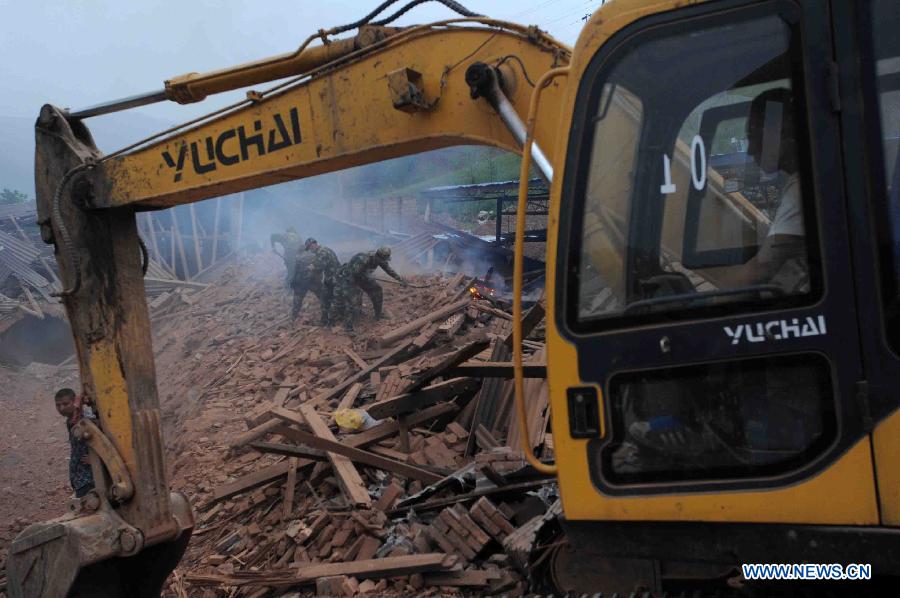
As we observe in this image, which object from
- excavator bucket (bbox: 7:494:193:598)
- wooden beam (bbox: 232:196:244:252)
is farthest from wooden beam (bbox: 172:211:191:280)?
excavator bucket (bbox: 7:494:193:598)

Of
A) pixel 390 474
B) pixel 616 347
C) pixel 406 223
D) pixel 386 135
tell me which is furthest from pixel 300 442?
pixel 406 223

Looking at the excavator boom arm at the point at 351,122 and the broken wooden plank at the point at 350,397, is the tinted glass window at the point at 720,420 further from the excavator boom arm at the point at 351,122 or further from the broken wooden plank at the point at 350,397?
the broken wooden plank at the point at 350,397

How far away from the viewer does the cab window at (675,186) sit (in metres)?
2.64

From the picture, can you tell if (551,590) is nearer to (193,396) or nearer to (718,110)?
(718,110)

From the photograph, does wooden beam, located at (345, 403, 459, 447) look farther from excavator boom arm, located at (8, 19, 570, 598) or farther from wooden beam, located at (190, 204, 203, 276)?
wooden beam, located at (190, 204, 203, 276)

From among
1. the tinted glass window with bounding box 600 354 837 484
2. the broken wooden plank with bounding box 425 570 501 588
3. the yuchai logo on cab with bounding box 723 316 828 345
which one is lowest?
the broken wooden plank with bounding box 425 570 501 588

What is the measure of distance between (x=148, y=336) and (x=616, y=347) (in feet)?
11.6

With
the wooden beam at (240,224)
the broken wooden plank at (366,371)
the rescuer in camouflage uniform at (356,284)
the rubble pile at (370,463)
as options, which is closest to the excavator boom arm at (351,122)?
the rubble pile at (370,463)

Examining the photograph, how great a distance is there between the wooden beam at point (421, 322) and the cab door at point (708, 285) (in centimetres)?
958

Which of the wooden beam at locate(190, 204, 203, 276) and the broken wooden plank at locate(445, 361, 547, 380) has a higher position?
the wooden beam at locate(190, 204, 203, 276)

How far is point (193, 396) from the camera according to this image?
13.4 m

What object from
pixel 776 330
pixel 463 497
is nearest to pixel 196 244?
pixel 463 497
